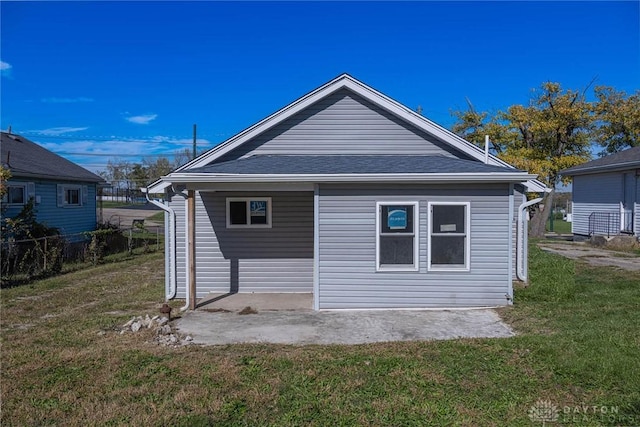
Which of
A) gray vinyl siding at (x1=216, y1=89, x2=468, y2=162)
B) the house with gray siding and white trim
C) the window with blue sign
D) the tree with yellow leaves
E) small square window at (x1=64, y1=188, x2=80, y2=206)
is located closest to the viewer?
the house with gray siding and white trim

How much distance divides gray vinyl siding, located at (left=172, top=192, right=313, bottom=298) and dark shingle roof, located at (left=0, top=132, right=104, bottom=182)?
30.8 ft

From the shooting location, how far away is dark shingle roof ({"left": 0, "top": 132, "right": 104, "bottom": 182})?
604 inches

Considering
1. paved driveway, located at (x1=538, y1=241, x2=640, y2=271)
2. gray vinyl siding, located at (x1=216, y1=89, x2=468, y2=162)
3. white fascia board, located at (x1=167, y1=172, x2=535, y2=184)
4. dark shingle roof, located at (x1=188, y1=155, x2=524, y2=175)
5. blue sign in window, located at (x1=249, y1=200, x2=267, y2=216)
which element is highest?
gray vinyl siding, located at (x1=216, y1=89, x2=468, y2=162)

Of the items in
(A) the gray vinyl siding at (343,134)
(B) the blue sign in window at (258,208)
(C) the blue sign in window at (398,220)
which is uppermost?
(A) the gray vinyl siding at (343,134)

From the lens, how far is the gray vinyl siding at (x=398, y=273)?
299 inches

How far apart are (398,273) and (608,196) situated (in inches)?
661

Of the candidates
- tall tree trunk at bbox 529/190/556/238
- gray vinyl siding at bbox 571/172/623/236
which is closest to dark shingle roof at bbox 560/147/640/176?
gray vinyl siding at bbox 571/172/623/236

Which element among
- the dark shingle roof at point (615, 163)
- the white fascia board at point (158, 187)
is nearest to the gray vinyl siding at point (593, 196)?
the dark shingle roof at point (615, 163)

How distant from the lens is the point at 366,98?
9602 millimetres

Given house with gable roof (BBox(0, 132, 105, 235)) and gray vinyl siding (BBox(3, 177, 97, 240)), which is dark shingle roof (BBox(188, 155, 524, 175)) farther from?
house with gable roof (BBox(0, 132, 105, 235))

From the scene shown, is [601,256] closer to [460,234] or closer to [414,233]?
[460,234]

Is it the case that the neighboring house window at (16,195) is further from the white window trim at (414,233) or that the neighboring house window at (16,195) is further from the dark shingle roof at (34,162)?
the white window trim at (414,233)

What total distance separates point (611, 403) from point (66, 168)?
20.8 m

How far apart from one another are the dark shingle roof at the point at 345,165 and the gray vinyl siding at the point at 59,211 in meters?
8.83
